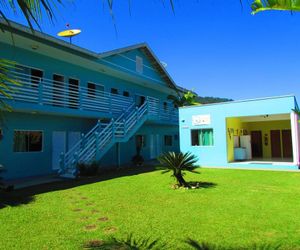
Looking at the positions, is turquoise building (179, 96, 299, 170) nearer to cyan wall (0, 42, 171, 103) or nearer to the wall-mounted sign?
the wall-mounted sign

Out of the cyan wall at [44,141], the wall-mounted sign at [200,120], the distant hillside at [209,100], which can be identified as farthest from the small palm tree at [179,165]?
the distant hillside at [209,100]

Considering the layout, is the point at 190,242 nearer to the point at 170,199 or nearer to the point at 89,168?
the point at 170,199

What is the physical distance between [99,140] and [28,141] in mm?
3877

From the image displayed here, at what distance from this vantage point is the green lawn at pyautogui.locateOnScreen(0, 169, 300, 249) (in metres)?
5.55

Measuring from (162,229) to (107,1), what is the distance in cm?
551

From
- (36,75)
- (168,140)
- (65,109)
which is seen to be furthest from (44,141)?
(168,140)

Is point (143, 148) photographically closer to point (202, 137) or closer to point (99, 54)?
point (202, 137)

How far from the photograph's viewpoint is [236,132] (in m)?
21.6

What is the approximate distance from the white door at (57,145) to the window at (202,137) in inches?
379

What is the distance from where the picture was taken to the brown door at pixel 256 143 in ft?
80.8

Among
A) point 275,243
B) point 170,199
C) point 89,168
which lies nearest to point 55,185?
point 89,168

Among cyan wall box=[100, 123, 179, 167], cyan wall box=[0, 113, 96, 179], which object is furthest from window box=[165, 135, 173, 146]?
cyan wall box=[0, 113, 96, 179]

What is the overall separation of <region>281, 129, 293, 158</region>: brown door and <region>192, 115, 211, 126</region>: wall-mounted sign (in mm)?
8329

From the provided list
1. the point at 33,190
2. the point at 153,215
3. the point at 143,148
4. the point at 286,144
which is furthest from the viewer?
the point at 143,148
